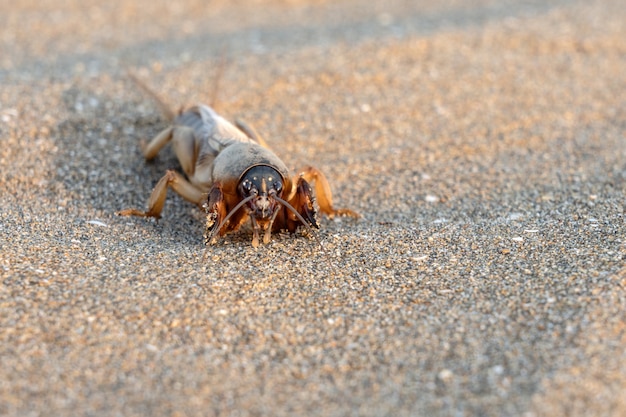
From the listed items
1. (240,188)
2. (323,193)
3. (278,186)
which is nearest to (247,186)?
(240,188)

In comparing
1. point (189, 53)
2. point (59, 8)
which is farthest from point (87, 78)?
point (59, 8)

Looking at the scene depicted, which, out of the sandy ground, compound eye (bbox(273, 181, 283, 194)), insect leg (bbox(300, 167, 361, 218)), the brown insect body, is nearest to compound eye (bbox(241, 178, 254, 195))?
the brown insect body

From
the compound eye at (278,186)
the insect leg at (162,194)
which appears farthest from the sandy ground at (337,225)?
the compound eye at (278,186)

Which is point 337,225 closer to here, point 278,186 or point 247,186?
point 278,186

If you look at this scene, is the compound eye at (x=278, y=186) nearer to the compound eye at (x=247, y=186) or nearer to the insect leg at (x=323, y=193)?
the compound eye at (x=247, y=186)

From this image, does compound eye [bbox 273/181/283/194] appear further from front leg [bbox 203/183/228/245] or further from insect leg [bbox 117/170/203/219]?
insect leg [bbox 117/170/203/219]
